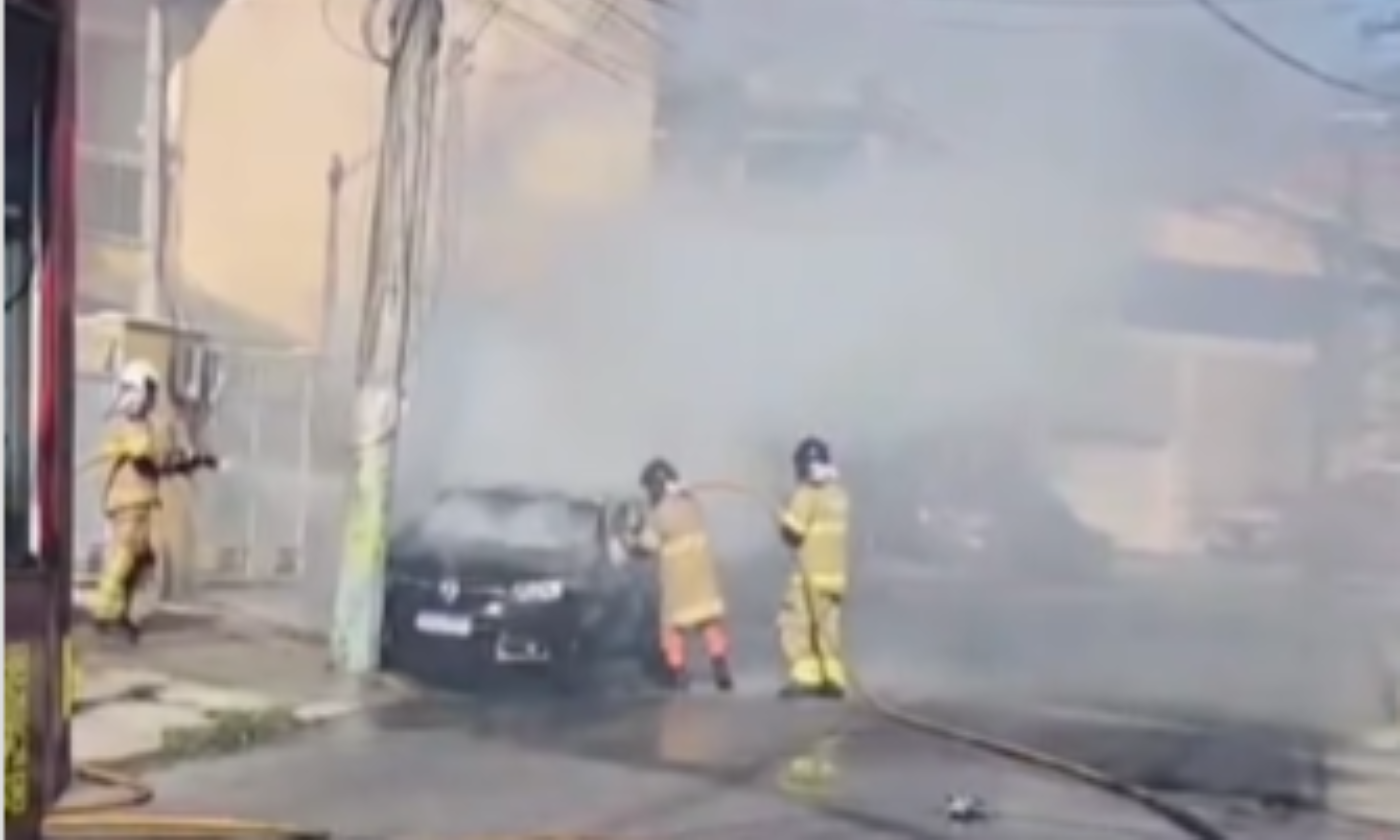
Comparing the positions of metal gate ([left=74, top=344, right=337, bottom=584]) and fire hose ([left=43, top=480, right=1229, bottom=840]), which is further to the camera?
metal gate ([left=74, top=344, right=337, bottom=584])

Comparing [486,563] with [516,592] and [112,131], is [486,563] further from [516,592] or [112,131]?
[112,131]

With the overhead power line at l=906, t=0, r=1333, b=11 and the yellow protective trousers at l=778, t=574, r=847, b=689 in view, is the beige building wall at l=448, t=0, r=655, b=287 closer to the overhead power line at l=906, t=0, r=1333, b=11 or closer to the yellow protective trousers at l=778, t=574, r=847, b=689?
the overhead power line at l=906, t=0, r=1333, b=11

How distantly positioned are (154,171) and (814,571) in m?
2.03

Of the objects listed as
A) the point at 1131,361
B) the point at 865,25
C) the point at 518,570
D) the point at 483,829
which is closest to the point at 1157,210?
the point at 1131,361

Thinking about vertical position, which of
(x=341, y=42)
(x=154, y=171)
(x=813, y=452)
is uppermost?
(x=341, y=42)

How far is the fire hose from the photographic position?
17.0ft

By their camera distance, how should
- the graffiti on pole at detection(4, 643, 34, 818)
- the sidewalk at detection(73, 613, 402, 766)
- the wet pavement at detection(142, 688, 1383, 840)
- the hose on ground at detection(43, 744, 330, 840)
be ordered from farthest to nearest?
the sidewalk at detection(73, 613, 402, 766), the wet pavement at detection(142, 688, 1383, 840), the hose on ground at detection(43, 744, 330, 840), the graffiti on pole at detection(4, 643, 34, 818)

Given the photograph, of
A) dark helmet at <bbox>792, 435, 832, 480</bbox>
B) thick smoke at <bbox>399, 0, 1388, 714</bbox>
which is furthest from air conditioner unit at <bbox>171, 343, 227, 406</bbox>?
dark helmet at <bbox>792, 435, 832, 480</bbox>

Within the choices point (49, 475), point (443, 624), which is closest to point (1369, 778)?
point (443, 624)

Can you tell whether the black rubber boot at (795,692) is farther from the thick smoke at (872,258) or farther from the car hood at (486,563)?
the car hood at (486,563)

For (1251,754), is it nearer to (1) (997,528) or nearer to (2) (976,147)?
(1) (997,528)

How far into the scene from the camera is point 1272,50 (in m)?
6.22

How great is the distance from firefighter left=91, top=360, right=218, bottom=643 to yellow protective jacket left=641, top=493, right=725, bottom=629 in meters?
1.30

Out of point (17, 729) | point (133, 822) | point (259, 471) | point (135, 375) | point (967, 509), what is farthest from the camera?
point (967, 509)
